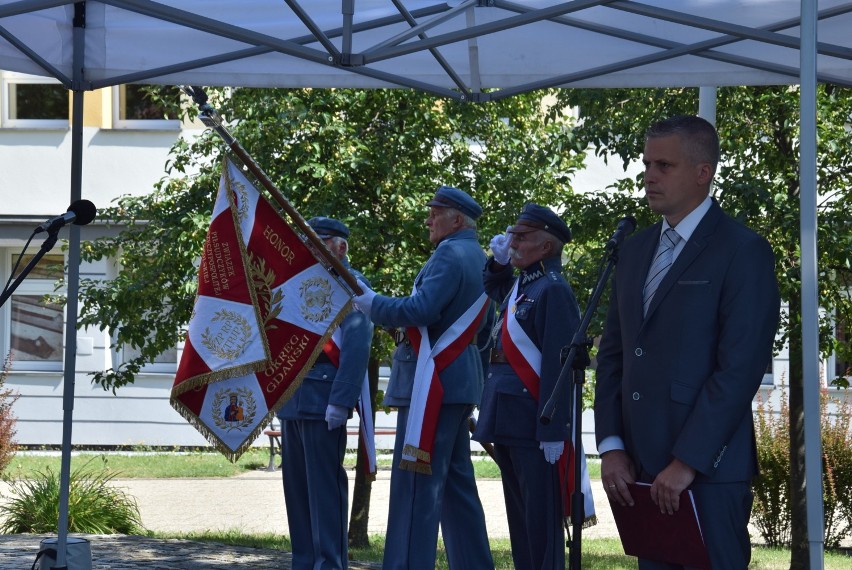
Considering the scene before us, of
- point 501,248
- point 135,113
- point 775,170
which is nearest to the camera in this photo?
point 501,248

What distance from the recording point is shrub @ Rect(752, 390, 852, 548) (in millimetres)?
9680

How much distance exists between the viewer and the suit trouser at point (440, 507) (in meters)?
5.99

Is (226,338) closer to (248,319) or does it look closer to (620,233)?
(248,319)

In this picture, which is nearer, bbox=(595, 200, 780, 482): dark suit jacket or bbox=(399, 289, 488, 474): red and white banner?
bbox=(595, 200, 780, 482): dark suit jacket

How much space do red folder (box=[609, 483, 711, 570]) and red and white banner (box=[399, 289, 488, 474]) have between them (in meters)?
2.07

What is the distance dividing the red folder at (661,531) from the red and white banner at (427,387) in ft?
6.80

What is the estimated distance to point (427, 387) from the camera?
5980 mm

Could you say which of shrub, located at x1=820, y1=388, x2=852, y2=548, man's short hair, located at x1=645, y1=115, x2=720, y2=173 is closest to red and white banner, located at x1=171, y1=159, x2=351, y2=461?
man's short hair, located at x1=645, y1=115, x2=720, y2=173

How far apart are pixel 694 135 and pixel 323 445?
11.0 ft

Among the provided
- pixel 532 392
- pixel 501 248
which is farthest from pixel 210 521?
pixel 532 392

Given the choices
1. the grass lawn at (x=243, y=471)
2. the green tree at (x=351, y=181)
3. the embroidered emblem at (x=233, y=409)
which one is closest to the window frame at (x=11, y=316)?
the grass lawn at (x=243, y=471)

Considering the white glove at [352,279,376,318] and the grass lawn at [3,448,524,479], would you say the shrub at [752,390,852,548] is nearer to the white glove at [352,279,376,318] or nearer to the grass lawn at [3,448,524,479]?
the white glove at [352,279,376,318]

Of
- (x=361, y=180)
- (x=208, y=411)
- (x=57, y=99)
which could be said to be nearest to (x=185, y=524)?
(x=361, y=180)

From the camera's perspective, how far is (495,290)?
605 centimetres
